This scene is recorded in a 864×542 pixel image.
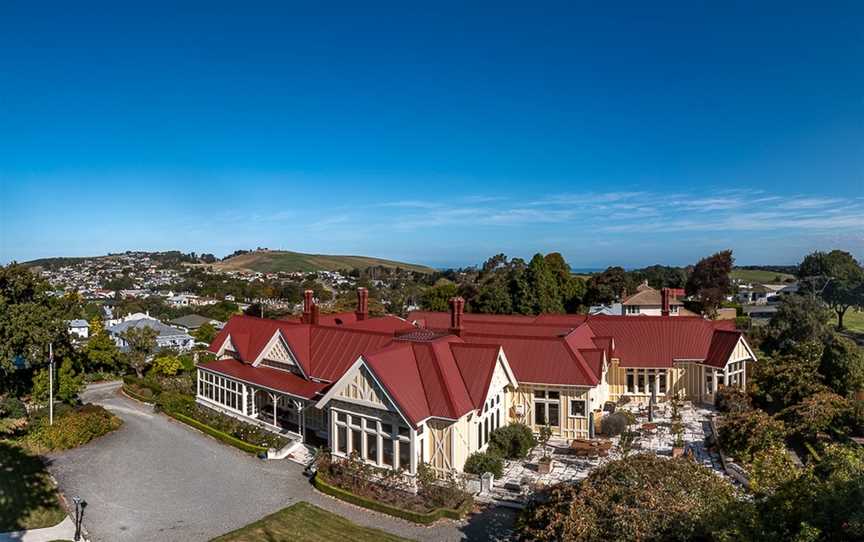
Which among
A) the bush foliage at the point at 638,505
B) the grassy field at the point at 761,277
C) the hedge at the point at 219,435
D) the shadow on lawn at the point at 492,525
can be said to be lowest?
the shadow on lawn at the point at 492,525

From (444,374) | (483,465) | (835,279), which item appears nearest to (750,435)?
(483,465)

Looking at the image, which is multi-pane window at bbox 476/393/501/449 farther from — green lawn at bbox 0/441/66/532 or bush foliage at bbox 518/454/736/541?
green lawn at bbox 0/441/66/532

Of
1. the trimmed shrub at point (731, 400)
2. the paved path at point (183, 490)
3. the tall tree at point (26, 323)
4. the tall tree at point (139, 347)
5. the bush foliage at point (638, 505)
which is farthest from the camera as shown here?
the tall tree at point (139, 347)

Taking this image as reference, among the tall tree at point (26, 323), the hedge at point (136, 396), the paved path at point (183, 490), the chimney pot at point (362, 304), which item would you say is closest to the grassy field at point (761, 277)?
the chimney pot at point (362, 304)

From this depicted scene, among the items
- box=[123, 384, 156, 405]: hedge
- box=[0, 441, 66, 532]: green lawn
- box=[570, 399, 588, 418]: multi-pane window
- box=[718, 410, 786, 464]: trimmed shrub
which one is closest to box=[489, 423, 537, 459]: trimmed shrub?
box=[570, 399, 588, 418]: multi-pane window

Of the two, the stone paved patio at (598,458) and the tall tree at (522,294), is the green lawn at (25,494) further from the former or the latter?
the tall tree at (522,294)

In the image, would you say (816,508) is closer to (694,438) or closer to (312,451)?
A: (694,438)
